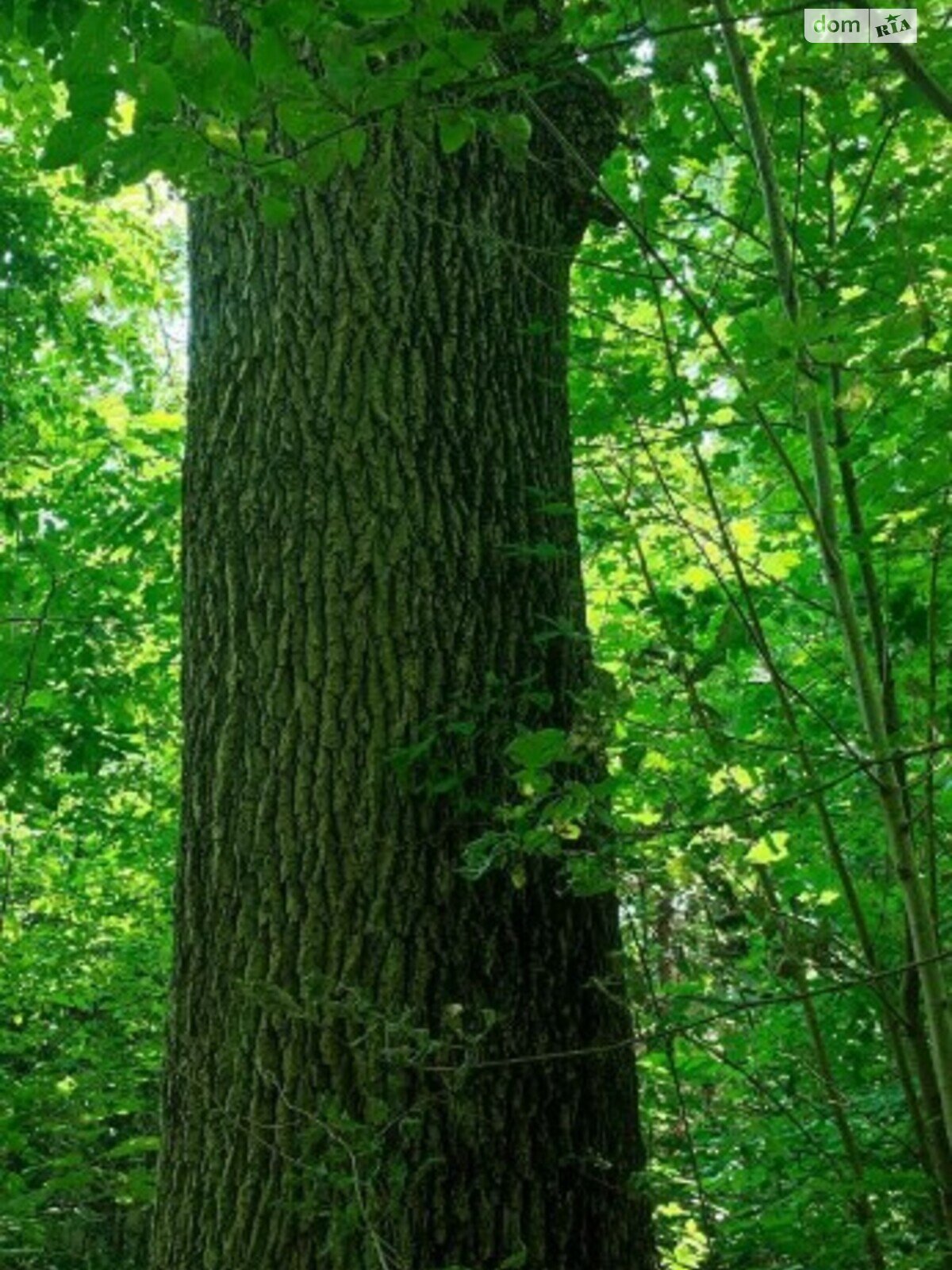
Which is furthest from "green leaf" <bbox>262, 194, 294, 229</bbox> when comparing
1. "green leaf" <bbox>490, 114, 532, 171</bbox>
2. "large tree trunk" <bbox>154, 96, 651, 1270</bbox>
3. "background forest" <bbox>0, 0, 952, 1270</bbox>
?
"large tree trunk" <bbox>154, 96, 651, 1270</bbox>

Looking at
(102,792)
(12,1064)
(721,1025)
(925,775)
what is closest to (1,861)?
(102,792)

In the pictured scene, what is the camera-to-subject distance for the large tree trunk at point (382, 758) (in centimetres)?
244

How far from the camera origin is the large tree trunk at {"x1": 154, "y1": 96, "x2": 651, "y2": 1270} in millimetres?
2443

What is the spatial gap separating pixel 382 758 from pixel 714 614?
1.33 metres

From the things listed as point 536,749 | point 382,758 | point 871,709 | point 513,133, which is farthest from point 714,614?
point 513,133

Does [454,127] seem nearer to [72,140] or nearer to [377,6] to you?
[377,6]

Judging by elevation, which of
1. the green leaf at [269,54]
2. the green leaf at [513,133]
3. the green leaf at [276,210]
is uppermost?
the green leaf at [513,133]

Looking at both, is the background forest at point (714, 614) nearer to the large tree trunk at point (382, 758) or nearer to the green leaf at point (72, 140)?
the green leaf at point (72, 140)

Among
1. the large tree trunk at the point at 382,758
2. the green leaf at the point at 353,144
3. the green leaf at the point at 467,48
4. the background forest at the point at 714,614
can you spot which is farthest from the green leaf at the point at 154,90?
the large tree trunk at the point at 382,758

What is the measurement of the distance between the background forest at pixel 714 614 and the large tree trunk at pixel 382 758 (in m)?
0.17

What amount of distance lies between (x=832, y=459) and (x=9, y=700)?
2721 millimetres

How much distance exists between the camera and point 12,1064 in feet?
27.9

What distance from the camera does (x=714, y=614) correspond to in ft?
12.0

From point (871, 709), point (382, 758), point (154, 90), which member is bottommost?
point (871, 709)
